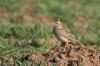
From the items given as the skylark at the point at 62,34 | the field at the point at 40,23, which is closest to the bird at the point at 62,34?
the skylark at the point at 62,34

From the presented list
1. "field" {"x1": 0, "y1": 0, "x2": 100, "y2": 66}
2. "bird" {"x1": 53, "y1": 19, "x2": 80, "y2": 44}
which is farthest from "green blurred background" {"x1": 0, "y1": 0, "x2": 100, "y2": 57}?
"bird" {"x1": 53, "y1": 19, "x2": 80, "y2": 44}

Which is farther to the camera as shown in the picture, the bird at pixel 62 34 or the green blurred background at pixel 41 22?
the green blurred background at pixel 41 22

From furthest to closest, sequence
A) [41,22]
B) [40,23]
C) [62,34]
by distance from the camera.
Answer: [41,22] < [40,23] < [62,34]

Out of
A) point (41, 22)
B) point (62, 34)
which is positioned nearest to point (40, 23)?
point (41, 22)

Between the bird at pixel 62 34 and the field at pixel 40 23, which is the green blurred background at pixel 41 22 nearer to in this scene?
the field at pixel 40 23

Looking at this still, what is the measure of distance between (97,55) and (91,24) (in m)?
7.05

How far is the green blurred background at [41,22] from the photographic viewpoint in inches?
483

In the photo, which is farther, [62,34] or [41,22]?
[41,22]

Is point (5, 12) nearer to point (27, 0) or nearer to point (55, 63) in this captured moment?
point (27, 0)

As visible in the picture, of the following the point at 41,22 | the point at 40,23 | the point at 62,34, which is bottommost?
the point at 41,22

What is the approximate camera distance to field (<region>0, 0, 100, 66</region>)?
1192 cm

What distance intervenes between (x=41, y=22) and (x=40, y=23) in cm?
180

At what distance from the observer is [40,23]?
1528 centimetres

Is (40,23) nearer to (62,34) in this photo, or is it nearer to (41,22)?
(41,22)
